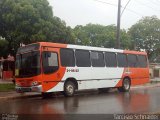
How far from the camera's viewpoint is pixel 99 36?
67.7 metres

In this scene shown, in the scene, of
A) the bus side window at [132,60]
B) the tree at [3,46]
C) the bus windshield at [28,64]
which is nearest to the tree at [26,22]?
the tree at [3,46]

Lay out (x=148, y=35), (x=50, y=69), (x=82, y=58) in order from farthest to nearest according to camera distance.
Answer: (x=148, y=35)
(x=82, y=58)
(x=50, y=69)

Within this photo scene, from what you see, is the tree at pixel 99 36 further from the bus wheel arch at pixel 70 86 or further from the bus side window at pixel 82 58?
the bus wheel arch at pixel 70 86

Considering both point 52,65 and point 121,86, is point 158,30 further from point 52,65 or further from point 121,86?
point 52,65

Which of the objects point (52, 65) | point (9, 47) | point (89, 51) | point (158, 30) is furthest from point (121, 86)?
point (158, 30)

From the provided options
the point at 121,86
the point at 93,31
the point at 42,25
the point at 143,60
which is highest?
the point at 93,31

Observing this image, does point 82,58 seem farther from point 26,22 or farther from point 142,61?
point 142,61

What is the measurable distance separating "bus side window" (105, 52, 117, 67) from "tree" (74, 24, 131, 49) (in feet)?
129

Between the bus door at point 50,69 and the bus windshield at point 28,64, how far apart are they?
0.34 metres

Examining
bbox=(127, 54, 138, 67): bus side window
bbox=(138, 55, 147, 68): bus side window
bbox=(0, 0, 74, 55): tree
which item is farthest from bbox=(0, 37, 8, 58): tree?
bbox=(138, 55, 147, 68): bus side window

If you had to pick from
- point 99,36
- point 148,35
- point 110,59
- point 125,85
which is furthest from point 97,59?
point 99,36

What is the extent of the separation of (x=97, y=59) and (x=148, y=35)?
45299mm

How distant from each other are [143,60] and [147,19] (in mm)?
42188

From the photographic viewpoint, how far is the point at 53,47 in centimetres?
1916
